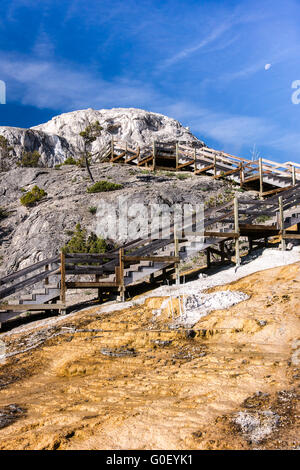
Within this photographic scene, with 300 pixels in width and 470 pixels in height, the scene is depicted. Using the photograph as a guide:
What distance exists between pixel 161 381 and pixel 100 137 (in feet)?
241

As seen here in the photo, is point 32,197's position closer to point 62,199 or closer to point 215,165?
point 62,199

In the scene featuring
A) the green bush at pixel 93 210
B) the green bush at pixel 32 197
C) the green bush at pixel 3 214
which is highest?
the green bush at pixel 32 197

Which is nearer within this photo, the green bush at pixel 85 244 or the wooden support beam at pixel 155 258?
the wooden support beam at pixel 155 258

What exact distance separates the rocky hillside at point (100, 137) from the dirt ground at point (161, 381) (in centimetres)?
5973

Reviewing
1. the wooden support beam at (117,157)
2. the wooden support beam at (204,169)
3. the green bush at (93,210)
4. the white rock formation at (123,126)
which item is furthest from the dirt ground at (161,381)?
the white rock formation at (123,126)

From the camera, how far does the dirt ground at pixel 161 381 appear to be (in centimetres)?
430

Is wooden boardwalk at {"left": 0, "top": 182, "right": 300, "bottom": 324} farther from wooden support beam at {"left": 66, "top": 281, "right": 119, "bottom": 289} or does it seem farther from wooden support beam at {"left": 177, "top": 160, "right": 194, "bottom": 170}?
wooden support beam at {"left": 177, "top": 160, "right": 194, "bottom": 170}

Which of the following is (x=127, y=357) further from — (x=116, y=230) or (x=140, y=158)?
(x=140, y=158)

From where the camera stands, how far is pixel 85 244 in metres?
22.9

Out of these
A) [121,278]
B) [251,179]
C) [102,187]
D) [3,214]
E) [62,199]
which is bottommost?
[121,278]

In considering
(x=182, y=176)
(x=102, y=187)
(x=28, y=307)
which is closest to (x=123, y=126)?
(x=182, y=176)

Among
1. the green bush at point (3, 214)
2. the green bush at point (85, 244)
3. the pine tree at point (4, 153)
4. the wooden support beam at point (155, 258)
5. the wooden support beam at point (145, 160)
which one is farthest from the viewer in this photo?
the pine tree at point (4, 153)

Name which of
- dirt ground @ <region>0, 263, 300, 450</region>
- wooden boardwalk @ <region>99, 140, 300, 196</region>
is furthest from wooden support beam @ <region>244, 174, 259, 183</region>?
dirt ground @ <region>0, 263, 300, 450</region>

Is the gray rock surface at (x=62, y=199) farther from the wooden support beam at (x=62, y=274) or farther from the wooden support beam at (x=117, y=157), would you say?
the wooden support beam at (x=62, y=274)
